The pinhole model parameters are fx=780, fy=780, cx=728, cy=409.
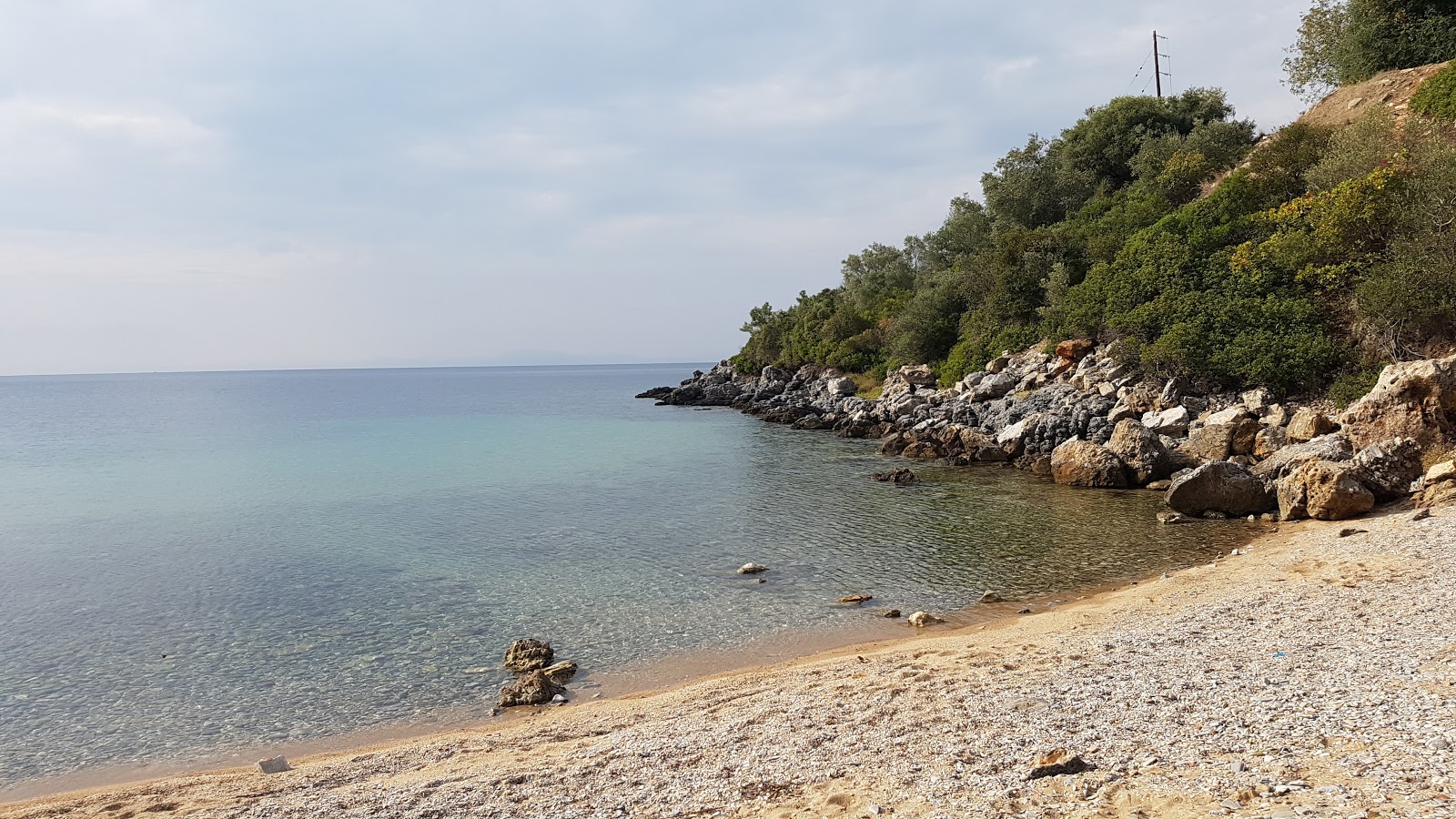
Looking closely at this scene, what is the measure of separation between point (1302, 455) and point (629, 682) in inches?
816

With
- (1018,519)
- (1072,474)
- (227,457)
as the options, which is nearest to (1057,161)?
(1072,474)

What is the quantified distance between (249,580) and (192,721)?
8.68m

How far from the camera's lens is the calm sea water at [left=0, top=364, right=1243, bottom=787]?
12477mm

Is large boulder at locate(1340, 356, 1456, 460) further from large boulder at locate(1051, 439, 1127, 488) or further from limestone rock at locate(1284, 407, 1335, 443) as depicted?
large boulder at locate(1051, 439, 1127, 488)

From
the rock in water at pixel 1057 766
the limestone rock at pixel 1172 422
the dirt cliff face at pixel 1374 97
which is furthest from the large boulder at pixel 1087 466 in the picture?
the dirt cliff face at pixel 1374 97

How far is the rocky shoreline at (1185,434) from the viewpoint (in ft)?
65.4

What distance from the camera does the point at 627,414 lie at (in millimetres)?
74250

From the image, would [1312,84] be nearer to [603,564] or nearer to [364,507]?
[603,564]

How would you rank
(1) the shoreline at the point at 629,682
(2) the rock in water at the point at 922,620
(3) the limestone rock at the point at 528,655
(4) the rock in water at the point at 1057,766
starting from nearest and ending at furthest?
(4) the rock in water at the point at 1057,766 < (1) the shoreline at the point at 629,682 < (3) the limestone rock at the point at 528,655 < (2) the rock in water at the point at 922,620

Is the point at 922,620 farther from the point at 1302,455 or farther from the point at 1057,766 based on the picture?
the point at 1302,455

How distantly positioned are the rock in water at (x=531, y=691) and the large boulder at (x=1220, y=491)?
18.4 m

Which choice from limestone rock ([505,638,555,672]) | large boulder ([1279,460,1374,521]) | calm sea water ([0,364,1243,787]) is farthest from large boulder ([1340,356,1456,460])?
limestone rock ([505,638,555,672])

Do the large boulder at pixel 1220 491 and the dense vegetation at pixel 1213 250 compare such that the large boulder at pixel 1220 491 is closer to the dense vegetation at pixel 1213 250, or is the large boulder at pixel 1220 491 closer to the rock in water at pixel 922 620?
the dense vegetation at pixel 1213 250

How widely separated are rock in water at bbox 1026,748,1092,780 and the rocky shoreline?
16.9 meters
